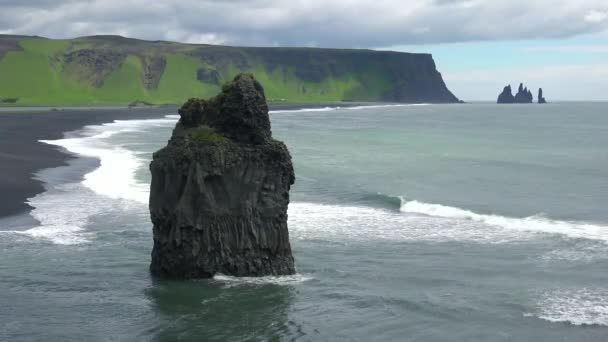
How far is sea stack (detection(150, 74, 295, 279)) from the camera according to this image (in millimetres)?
27562

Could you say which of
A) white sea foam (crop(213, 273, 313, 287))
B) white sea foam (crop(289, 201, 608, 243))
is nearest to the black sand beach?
white sea foam (crop(289, 201, 608, 243))

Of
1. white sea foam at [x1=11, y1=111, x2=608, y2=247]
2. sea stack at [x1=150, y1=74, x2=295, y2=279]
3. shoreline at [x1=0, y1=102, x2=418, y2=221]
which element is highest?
sea stack at [x1=150, y1=74, x2=295, y2=279]

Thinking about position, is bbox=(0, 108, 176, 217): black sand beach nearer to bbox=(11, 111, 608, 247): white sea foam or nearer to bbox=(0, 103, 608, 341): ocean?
bbox=(11, 111, 608, 247): white sea foam

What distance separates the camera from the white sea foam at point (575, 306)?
23.7 meters

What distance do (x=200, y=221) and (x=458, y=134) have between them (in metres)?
101

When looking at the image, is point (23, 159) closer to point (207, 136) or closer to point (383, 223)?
point (383, 223)

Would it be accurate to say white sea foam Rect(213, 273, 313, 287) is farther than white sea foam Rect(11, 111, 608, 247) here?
No

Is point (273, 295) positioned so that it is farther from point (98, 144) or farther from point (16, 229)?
point (98, 144)

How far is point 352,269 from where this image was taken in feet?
98.6

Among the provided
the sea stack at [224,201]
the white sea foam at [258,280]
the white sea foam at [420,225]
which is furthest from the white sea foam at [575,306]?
the white sea foam at [420,225]

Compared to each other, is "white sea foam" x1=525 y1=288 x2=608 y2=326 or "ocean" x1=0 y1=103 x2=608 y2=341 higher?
"white sea foam" x1=525 y1=288 x2=608 y2=326

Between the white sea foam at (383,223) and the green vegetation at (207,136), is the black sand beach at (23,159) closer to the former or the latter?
the white sea foam at (383,223)

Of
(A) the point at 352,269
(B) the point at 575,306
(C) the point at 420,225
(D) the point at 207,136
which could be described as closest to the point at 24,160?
(C) the point at 420,225

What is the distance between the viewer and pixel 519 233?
37.8 meters
